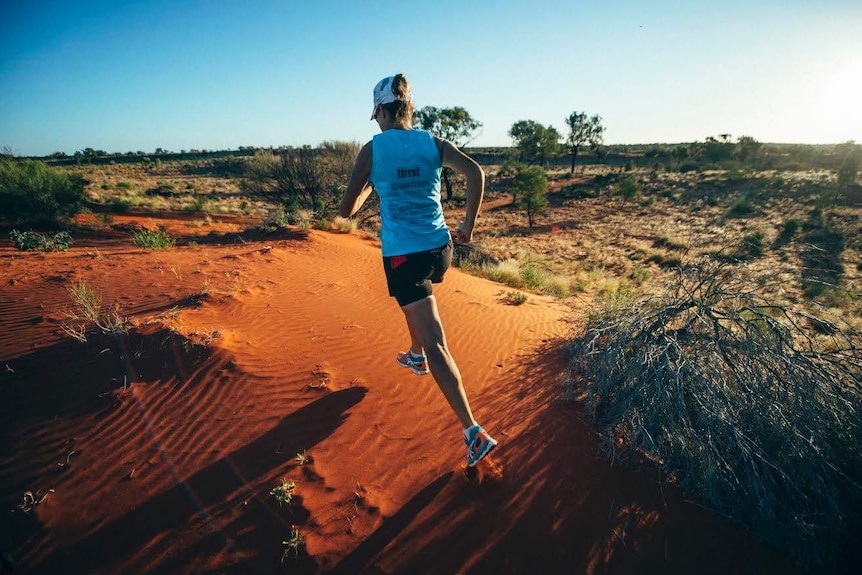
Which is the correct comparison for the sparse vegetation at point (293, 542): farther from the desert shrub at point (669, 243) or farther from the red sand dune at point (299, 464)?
the desert shrub at point (669, 243)

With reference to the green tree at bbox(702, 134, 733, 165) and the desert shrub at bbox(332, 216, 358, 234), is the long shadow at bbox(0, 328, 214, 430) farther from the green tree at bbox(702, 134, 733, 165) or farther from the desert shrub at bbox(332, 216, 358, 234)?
the green tree at bbox(702, 134, 733, 165)

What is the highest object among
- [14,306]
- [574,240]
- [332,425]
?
[14,306]

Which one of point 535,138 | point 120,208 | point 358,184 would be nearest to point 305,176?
point 120,208

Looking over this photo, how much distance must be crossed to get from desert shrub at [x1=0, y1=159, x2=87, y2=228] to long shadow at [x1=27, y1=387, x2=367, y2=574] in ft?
52.2

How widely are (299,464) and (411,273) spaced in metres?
1.63

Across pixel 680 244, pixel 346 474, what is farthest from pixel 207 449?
pixel 680 244

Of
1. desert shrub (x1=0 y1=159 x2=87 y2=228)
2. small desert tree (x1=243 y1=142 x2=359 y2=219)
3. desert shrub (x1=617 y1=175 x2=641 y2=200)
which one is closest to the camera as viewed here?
desert shrub (x1=0 y1=159 x2=87 y2=228)

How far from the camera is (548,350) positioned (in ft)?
14.5

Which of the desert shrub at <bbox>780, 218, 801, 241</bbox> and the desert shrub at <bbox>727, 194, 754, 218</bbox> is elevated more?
the desert shrub at <bbox>727, 194, 754, 218</bbox>

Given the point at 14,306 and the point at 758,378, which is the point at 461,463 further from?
the point at 14,306

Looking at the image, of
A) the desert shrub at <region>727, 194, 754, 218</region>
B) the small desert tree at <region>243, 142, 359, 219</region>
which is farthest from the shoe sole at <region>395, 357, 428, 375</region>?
the desert shrub at <region>727, 194, 754, 218</region>

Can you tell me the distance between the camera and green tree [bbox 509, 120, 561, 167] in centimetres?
4541

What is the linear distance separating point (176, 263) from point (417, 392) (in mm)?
5872

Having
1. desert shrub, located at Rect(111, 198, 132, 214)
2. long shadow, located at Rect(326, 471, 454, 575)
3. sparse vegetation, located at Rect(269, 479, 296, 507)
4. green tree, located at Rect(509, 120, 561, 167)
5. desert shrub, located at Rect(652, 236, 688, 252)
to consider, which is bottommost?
desert shrub, located at Rect(652, 236, 688, 252)
